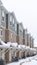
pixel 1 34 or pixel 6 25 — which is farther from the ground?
pixel 6 25

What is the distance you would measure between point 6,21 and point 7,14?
119 cm

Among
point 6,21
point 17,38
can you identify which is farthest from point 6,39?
point 17,38

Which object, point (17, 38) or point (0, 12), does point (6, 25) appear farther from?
point (17, 38)

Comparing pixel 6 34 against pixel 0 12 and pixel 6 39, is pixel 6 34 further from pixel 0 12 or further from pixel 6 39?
pixel 0 12

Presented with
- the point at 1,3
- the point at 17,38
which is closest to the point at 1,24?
the point at 1,3

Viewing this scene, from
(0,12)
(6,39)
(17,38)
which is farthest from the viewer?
(17,38)

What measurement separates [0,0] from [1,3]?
1.42ft

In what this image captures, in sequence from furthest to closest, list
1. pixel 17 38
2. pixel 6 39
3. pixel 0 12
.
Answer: pixel 17 38, pixel 6 39, pixel 0 12

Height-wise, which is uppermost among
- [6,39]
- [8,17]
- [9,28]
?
[8,17]

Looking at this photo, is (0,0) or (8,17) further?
(8,17)

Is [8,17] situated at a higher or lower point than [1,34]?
higher

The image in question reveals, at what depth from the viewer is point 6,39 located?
77.4ft

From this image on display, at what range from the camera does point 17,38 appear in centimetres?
3234

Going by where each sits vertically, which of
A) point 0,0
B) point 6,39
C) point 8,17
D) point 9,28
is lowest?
point 6,39
